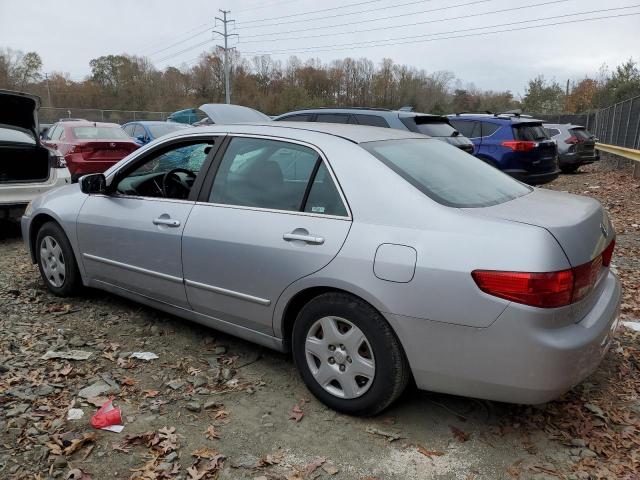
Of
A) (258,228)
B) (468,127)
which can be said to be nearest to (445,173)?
(258,228)

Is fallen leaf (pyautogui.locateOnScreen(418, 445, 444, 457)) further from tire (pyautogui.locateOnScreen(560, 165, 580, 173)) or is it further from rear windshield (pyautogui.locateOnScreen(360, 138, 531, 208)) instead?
tire (pyautogui.locateOnScreen(560, 165, 580, 173))

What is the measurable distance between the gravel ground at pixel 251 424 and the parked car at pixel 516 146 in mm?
6560

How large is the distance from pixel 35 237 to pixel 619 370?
4915 millimetres

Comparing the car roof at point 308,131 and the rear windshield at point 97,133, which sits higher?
the car roof at point 308,131

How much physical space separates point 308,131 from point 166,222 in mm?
1168

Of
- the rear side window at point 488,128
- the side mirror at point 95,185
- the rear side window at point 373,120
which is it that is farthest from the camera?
the rear side window at point 488,128

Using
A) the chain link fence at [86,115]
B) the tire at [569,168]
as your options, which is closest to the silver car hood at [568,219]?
the tire at [569,168]

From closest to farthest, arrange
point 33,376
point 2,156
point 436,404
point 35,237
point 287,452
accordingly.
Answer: point 287,452, point 436,404, point 33,376, point 35,237, point 2,156

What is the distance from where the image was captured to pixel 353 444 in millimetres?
2672

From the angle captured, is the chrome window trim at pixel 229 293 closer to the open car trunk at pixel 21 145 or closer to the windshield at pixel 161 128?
the open car trunk at pixel 21 145

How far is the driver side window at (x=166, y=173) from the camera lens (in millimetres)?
3858

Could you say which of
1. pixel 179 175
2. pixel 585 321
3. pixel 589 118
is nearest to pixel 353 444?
pixel 585 321

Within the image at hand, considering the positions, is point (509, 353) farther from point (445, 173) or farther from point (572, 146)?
point (572, 146)

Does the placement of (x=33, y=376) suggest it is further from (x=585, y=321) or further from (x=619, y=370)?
(x=619, y=370)
